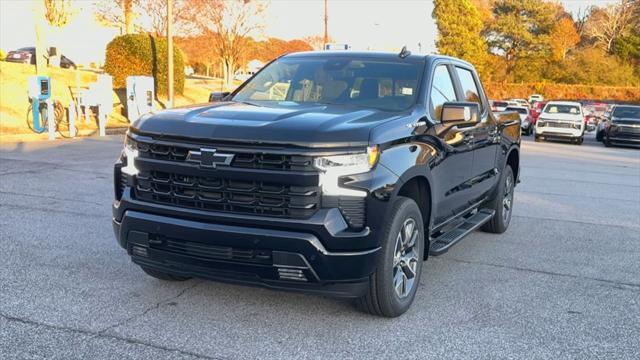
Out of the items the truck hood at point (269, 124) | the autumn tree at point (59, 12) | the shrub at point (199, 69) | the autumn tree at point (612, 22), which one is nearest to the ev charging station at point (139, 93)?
the autumn tree at point (59, 12)

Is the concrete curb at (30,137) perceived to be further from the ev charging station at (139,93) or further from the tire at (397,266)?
the tire at (397,266)

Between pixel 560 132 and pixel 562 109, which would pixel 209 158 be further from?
pixel 562 109

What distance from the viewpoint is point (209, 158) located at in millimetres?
3896

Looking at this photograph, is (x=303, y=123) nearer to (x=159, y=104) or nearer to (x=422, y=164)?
(x=422, y=164)

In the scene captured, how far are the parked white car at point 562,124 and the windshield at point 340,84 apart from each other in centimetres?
2103

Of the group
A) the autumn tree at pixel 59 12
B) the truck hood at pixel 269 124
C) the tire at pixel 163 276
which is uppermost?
the autumn tree at pixel 59 12

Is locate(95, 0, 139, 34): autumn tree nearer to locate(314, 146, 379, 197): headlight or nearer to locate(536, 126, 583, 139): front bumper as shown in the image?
locate(536, 126, 583, 139): front bumper

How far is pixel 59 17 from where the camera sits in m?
27.5

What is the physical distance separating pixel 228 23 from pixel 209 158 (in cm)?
3023

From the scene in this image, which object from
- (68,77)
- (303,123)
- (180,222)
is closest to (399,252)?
(303,123)

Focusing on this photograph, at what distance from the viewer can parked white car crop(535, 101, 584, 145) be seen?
79.9 ft

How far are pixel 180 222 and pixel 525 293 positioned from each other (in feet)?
9.47

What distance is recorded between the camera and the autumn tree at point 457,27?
55.5 metres

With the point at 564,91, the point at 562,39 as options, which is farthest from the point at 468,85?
the point at 562,39
